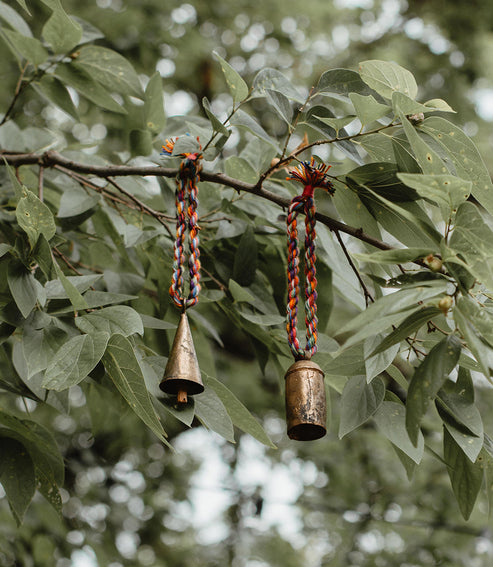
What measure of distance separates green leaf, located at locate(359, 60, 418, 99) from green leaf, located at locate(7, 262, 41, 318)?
60cm

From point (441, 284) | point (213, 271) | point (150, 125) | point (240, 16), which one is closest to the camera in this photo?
point (441, 284)

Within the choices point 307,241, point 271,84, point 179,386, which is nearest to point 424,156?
point 307,241

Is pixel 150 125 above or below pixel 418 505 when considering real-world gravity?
above

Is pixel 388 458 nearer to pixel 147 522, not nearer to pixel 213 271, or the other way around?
pixel 147 522

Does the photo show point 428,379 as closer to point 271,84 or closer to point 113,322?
point 113,322

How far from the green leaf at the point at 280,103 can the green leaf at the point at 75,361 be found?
1.54 ft

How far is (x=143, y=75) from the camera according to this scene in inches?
147

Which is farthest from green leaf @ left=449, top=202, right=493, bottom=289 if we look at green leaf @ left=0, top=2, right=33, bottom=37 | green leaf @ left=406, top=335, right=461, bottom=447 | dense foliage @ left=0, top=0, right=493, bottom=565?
green leaf @ left=0, top=2, right=33, bottom=37

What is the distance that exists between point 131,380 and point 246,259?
47 centimetres

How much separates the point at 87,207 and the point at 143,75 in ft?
8.60

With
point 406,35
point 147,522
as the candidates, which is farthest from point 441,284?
point 406,35

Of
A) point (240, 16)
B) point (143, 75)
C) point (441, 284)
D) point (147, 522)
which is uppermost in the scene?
point (240, 16)

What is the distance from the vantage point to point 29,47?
1443mm

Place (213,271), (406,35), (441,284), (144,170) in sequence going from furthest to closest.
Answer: (406,35) < (213,271) < (144,170) < (441,284)
